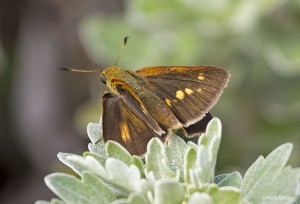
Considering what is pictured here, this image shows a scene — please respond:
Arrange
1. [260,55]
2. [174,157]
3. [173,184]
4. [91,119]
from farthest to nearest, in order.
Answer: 1. [91,119]
2. [260,55]
3. [174,157]
4. [173,184]

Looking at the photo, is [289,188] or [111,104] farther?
[111,104]

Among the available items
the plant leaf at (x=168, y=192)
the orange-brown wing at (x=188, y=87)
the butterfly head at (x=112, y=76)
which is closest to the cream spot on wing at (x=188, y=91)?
the orange-brown wing at (x=188, y=87)

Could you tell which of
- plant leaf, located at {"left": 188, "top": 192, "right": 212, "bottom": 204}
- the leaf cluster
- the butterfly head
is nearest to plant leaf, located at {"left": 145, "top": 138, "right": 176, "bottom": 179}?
the leaf cluster

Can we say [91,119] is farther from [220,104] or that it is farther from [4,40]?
[4,40]

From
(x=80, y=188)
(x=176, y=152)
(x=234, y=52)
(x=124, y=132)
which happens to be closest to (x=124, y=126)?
(x=124, y=132)

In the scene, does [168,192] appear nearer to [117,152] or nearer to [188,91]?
[117,152]

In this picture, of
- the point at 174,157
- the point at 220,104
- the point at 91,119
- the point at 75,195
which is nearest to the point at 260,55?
the point at 220,104

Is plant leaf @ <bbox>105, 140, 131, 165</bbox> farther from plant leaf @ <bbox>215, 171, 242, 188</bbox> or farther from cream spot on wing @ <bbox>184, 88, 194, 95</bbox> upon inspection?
cream spot on wing @ <bbox>184, 88, 194, 95</bbox>
